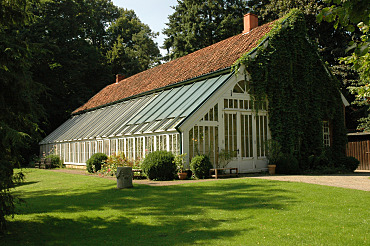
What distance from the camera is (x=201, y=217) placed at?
8.09 metres

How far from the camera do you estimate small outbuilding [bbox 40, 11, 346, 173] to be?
54.1 feet

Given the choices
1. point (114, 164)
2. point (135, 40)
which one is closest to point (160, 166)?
point (114, 164)

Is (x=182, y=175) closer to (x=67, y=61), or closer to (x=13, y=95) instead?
(x=13, y=95)

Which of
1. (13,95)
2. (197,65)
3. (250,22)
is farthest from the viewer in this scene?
(250,22)

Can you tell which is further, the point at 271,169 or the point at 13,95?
the point at 271,169

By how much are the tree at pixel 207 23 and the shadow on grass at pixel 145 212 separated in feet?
98.5

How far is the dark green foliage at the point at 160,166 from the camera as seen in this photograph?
49.2ft

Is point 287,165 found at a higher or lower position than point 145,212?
higher

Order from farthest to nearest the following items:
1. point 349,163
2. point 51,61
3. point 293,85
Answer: point 51,61
point 349,163
point 293,85

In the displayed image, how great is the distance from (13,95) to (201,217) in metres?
4.88

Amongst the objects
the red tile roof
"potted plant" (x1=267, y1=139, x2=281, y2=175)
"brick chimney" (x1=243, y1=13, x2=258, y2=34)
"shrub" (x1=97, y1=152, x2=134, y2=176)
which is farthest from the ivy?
"shrub" (x1=97, y1=152, x2=134, y2=176)

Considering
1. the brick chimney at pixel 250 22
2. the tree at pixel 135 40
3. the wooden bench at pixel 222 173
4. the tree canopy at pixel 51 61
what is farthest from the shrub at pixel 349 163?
the tree at pixel 135 40

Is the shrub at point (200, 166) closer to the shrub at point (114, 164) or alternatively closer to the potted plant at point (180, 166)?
the potted plant at point (180, 166)

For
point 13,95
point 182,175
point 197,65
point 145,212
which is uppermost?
point 197,65
